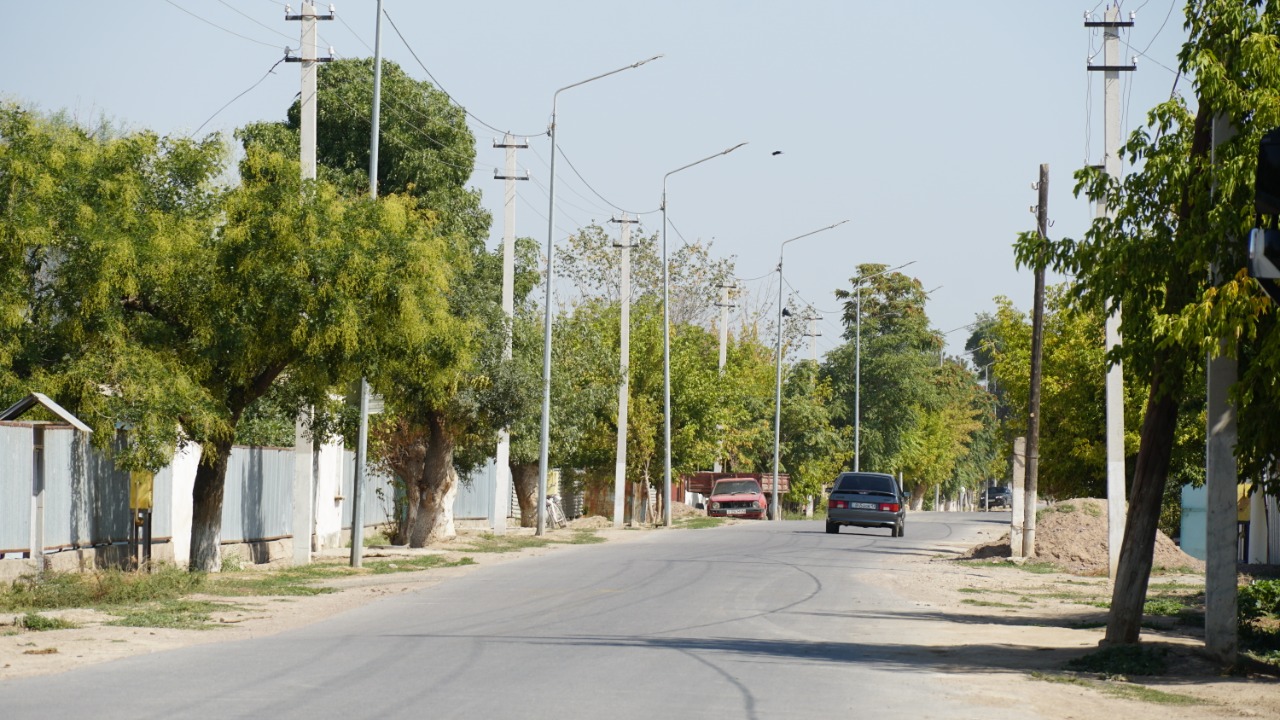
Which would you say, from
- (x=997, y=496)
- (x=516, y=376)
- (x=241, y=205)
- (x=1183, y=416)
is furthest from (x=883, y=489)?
(x=997, y=496)

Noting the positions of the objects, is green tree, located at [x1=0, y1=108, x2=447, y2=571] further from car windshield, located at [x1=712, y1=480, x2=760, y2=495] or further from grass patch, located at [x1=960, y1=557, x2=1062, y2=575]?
car windshield, located at [x1=712, y1=480, x2=760, y2=495]

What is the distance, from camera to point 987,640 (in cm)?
1677

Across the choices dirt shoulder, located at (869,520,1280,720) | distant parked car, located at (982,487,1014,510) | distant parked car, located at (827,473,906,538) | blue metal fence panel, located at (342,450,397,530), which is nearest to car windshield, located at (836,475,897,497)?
distant parked car, located at (827,473,906,538)

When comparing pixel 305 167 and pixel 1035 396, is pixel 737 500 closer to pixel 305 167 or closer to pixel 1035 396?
pixel 1035 396

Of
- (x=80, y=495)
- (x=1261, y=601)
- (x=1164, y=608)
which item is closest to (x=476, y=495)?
(x=80, y=495)

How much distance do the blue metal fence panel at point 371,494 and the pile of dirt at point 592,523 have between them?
9867 mm

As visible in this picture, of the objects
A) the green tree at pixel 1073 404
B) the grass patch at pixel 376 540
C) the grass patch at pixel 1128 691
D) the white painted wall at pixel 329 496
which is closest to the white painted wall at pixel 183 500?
the white painted wall at pixel 329 496

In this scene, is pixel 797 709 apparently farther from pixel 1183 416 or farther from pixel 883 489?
pixel 883 489

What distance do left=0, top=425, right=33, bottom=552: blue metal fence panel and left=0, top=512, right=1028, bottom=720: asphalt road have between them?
4.36 metres

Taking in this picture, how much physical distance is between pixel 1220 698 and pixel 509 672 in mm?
5713

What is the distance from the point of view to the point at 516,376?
3650 centimetres

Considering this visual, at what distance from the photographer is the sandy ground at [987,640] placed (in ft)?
39.6

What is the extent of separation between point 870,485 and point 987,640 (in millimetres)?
29122

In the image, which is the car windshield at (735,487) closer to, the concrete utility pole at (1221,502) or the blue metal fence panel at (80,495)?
the blue metal fence panel at (80,495)
